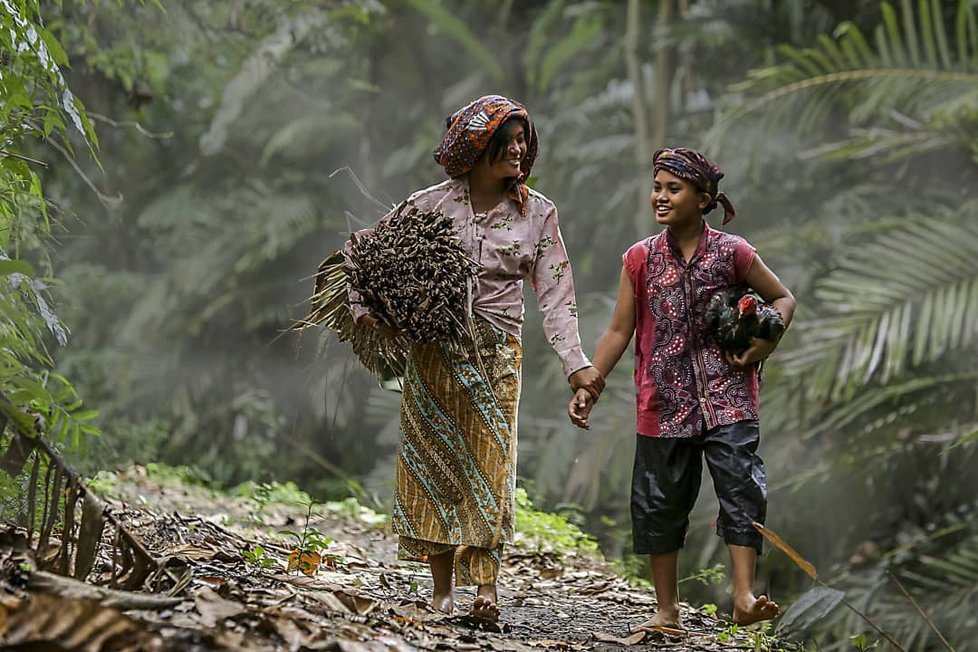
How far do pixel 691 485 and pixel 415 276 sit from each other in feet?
4.15

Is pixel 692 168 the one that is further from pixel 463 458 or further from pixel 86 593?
pixel 86 593

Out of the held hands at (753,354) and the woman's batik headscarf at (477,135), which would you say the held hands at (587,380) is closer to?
the held hands at (753,354)

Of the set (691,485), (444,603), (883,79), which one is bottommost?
(444,603)

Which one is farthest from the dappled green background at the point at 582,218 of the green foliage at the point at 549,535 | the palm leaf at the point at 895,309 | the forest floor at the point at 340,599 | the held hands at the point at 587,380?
the held hands at the point at 587,380

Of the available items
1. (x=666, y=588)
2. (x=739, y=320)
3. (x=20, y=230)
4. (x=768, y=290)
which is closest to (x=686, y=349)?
(x=739, y=320)

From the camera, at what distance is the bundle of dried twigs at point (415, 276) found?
11.9 feet

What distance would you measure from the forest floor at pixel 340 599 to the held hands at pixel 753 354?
0.93m

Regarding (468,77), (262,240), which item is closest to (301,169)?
(262,240)

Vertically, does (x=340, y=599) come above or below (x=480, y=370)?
below

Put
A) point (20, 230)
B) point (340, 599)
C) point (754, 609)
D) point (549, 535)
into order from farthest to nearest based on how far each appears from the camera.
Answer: point (549, 535), point (20, 230), point (754, 609), point (340, 599)

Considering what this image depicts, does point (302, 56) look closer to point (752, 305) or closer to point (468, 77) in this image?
point (468, 77)

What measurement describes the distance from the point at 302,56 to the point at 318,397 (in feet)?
11.7

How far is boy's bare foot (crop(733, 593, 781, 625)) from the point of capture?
349 cm

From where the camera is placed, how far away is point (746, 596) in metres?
3.57
